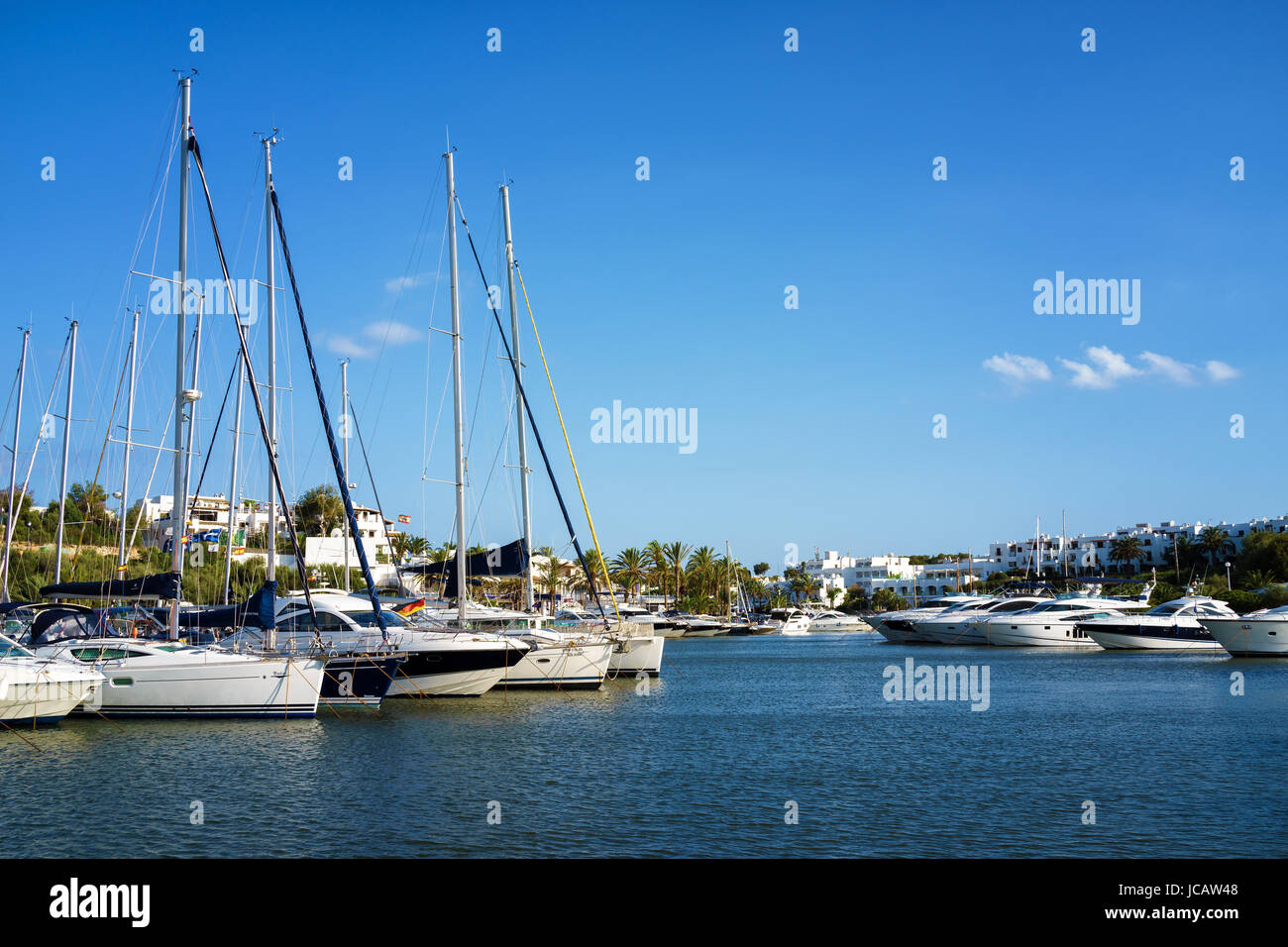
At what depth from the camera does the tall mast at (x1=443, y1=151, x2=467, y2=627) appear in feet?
114

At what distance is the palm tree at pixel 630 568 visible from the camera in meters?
131

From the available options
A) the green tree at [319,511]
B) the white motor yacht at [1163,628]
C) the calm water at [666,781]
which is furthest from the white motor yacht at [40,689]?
the green tree at [319,511]

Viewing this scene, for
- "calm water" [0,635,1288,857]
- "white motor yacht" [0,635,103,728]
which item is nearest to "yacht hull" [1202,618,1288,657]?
"calm water" [0,635,1288,857]

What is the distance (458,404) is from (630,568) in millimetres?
95969

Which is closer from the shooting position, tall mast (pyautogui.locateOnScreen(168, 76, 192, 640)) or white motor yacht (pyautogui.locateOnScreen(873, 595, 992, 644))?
tall mast (pyautogui.locateOnScreen(168, 76, 192, 640))

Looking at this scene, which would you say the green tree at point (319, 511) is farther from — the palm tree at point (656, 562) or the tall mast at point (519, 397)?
the tall mast at point (519, 397)

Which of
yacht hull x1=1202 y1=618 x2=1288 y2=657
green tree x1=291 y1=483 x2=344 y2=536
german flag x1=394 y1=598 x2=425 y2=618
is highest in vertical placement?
green tree x1=291 y1=483 x2=344 y2=536

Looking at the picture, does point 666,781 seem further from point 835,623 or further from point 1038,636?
point 835,623

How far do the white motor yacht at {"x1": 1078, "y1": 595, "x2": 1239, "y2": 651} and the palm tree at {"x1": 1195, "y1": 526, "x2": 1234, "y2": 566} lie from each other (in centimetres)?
10258

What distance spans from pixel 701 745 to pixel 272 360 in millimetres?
20085

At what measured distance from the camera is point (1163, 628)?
2346 inches
